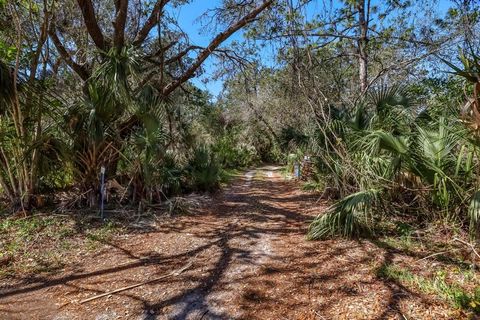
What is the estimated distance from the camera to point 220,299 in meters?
2.52

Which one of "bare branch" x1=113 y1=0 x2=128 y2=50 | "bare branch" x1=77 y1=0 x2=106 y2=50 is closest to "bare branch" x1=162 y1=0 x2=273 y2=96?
"bare branch" x1=113 y1=0 x2=128 y2=50

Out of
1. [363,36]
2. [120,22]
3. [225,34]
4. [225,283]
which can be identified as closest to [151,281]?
[225,283]

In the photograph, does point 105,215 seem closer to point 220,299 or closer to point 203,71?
point 220,299

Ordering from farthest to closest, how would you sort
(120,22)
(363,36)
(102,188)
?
(363,36), (120,22), (102,188)

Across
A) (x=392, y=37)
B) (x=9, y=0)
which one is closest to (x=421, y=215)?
(x=392, y=37)

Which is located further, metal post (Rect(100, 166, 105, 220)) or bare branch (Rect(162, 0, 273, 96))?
bare branch (Rect(162, 0, 273, 96))

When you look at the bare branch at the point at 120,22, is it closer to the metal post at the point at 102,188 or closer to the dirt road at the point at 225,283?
the metal post at the point at 102,188

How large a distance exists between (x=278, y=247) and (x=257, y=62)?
546cm

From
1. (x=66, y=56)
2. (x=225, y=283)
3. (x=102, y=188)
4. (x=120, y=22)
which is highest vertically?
(x=120, y=22)

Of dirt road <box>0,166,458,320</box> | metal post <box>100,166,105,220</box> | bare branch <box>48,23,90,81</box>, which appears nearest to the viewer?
dirt road <box>0,166,458,320</box>

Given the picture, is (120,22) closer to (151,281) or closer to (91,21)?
(91,21)

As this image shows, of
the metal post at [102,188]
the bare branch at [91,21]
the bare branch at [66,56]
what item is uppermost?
the bare branch at [91,21]

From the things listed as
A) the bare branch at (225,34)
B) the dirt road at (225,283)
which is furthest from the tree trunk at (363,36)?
the dirt road at (225,283)

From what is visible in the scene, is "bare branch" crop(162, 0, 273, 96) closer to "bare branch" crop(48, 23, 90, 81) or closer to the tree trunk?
Result: "bare branch" crop(48, 23, 90, 81)
